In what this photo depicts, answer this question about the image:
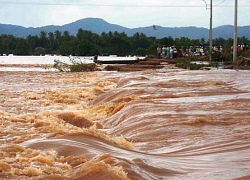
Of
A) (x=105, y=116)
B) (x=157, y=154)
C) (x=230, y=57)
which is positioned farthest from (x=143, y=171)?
(x=230, y=57)

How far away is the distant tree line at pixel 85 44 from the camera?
91.4 meters

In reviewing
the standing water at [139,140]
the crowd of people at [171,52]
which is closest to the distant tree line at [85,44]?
the crowd of people at [171,52]

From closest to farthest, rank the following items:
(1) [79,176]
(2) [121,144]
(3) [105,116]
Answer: (1) [79,176]
(2) [121,144]
(3) [105,116]

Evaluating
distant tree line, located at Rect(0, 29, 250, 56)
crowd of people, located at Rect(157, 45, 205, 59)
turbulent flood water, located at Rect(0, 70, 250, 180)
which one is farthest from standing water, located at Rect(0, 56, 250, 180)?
distant tree line, located at Rect(0, 29, 250, 56)

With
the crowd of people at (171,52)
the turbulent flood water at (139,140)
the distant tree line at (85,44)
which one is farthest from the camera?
the distant tree line at (85,44)

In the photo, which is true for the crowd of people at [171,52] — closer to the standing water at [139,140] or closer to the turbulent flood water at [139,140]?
the standing water at [139,140]

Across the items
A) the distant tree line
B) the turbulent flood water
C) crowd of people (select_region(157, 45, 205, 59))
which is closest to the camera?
the turbulent flood water

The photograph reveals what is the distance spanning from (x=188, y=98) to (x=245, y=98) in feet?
4.54

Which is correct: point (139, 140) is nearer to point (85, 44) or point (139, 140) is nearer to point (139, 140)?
point (139, 140)

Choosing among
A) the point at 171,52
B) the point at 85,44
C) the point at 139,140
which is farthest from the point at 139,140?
the point at 85,44

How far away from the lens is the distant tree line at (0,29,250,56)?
91375mm

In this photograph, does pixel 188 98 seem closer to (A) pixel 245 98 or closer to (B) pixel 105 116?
(A) pixel 245 98

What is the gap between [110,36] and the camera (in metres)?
111

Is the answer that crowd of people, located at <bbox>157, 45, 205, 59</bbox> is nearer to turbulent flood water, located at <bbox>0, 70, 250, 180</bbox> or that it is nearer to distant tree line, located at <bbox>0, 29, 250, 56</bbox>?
turbulent flood water, located at <bbox>0, 70, 250, 180</bbox>
